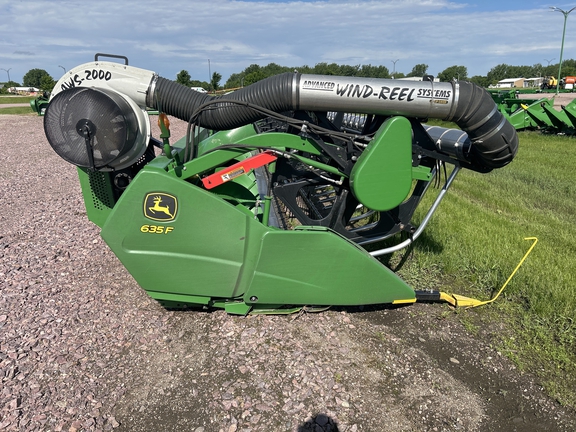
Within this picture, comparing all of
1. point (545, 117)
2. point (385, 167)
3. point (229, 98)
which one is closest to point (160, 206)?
point (229, 98)

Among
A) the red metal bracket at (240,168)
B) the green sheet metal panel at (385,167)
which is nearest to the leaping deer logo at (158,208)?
the red metal bracket at (240,168)

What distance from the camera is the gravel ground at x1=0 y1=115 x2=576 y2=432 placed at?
2.58 metres

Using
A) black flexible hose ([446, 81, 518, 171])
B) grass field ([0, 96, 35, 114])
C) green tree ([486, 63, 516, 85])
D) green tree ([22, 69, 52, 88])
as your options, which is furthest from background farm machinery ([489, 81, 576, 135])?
green tree ([22, 69, 52, 88])

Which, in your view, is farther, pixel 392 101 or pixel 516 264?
pixel 516 264

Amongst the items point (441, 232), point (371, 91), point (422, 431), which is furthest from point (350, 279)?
point (441, 232)

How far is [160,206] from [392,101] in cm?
181

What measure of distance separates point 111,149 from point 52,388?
65.2 inches

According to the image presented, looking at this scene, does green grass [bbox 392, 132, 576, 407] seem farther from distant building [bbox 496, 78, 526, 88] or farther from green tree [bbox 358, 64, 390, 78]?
distant building [bbox 496, 78, 526, 88]

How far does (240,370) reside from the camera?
2953 millimetres

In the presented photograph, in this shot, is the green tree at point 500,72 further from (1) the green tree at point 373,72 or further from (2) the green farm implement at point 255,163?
(2) the green farm implement at point 255,163

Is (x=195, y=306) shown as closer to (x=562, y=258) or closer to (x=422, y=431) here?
(x=422, y=431)

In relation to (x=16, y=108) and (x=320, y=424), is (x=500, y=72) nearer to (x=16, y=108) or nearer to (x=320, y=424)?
(x=16, y=108)

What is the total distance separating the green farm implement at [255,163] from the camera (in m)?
3.04

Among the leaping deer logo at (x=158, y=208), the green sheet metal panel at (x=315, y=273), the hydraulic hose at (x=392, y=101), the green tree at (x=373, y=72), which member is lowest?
the green sheet metal panel at (x=315, y=273)
